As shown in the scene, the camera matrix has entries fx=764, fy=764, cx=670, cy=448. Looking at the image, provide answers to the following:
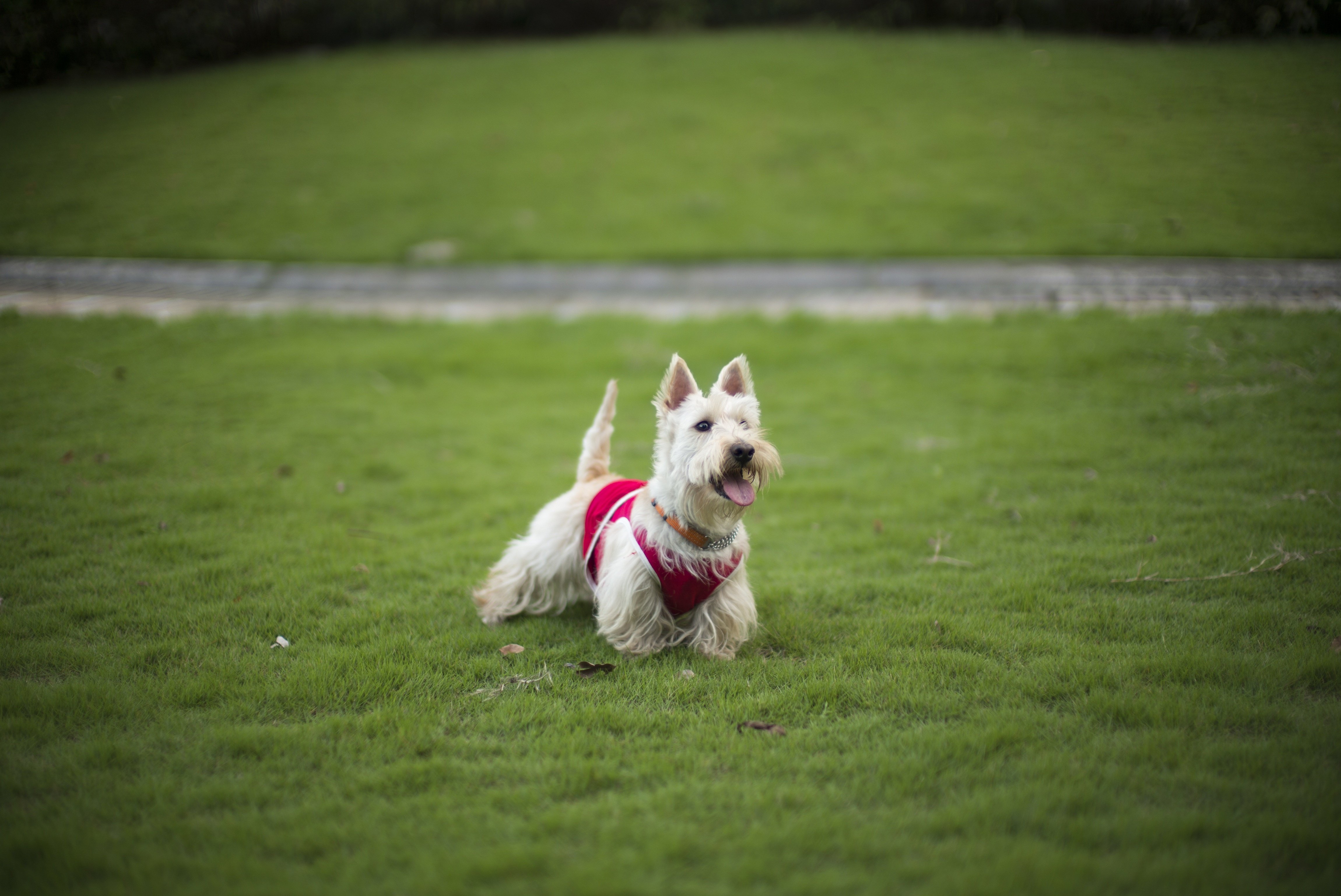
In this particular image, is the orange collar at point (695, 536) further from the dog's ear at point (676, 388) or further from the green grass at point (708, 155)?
the green grass at point (708, 155)

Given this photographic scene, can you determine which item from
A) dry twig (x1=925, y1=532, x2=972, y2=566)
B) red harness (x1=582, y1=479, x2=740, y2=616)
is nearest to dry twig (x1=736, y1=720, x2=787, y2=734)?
red harness (x1=582, y1=479, x2=740, y2=616)

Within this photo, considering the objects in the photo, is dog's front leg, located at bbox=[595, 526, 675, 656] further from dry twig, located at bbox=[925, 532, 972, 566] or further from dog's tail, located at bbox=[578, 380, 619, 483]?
dry twig, located at bbox=[925, 532, 972, 566]

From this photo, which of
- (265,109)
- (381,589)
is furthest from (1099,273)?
(265,109)

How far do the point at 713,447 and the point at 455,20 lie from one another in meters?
31.8

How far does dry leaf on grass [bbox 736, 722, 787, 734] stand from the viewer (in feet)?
12.7

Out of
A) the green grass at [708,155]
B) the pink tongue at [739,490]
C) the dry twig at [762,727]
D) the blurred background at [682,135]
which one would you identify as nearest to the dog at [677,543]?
the pink tongue at [739,490]

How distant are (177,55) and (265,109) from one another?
2.61 metres

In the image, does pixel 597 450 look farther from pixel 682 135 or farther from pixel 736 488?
pixel 682 135

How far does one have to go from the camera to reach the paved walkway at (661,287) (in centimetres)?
1149

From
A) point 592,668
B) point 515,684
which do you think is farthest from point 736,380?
point 515,684

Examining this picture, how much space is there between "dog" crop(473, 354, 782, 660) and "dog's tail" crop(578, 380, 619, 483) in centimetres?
20

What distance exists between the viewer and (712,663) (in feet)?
15.2

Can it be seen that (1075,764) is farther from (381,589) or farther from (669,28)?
(669,28)

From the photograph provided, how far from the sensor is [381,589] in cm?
553
